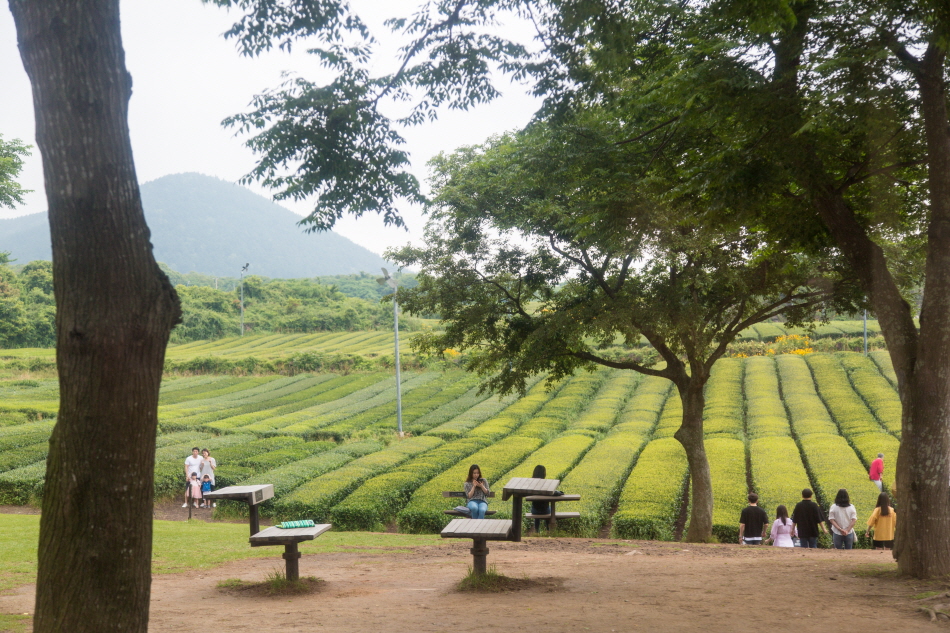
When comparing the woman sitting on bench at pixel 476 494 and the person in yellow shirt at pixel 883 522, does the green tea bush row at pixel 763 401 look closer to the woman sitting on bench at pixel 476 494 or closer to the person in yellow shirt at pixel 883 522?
the person in yellow shirt at pixel 883 522

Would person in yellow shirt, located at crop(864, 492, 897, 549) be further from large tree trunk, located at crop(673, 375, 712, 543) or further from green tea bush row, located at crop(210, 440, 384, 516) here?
green tea bush row, located at crop(210, 440, 384, 516)

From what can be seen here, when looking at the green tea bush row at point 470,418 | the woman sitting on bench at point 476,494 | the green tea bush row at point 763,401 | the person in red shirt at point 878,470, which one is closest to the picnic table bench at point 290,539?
the woman sitting on bench at point 476,494

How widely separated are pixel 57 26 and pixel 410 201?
12.3 ft

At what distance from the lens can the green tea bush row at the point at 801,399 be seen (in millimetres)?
25609

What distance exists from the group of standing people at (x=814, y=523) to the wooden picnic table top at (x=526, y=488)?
557cm

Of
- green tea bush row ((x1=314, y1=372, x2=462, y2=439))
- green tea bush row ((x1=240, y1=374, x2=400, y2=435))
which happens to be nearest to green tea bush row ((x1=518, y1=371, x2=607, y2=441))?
green tea bush row ((x1=314, y1=372, x2=462, y2=439))

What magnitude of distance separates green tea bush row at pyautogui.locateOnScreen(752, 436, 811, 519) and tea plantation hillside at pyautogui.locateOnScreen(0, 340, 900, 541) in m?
0.06

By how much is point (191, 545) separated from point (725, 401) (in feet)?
84.8

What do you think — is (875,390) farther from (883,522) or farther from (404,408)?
(883,522)

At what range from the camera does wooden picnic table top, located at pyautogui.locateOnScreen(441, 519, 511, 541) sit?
7.11m

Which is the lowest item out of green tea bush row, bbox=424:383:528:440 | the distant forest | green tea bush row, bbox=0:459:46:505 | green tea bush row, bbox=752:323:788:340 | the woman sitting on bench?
green tea bush row, bbox=0:459:46:505

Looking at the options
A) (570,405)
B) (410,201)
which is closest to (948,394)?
(410,201)

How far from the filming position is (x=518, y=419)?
30.4m

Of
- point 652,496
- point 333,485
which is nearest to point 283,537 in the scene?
point 652,496
